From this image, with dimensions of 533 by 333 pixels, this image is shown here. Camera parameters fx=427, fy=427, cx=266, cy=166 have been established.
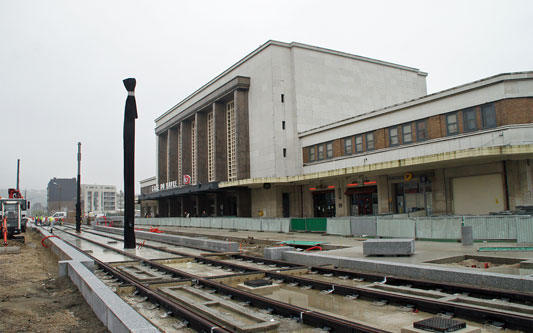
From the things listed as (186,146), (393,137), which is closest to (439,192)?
(393,137)

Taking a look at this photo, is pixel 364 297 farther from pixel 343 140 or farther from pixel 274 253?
pixel 343 140

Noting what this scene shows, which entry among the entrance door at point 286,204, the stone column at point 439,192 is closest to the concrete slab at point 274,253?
the stone column at point 439,192

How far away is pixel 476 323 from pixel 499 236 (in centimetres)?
1295

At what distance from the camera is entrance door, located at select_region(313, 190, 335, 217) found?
39428 millimetres

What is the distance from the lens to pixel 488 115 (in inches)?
1037

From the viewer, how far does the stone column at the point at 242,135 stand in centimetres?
4778

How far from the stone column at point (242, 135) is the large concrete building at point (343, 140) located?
0.12 metres

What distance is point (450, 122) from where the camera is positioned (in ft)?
94.2

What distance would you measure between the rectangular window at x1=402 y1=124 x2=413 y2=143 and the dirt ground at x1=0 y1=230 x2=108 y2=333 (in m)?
25.1

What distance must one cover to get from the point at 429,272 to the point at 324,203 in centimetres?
2946

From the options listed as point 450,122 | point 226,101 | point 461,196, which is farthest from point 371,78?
point 461,196

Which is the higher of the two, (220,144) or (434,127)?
(220,144)

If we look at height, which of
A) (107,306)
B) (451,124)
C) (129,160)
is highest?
(451,124)

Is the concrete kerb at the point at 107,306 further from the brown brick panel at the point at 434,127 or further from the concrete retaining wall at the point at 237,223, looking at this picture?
the brown brick panel at the point at 434,127
